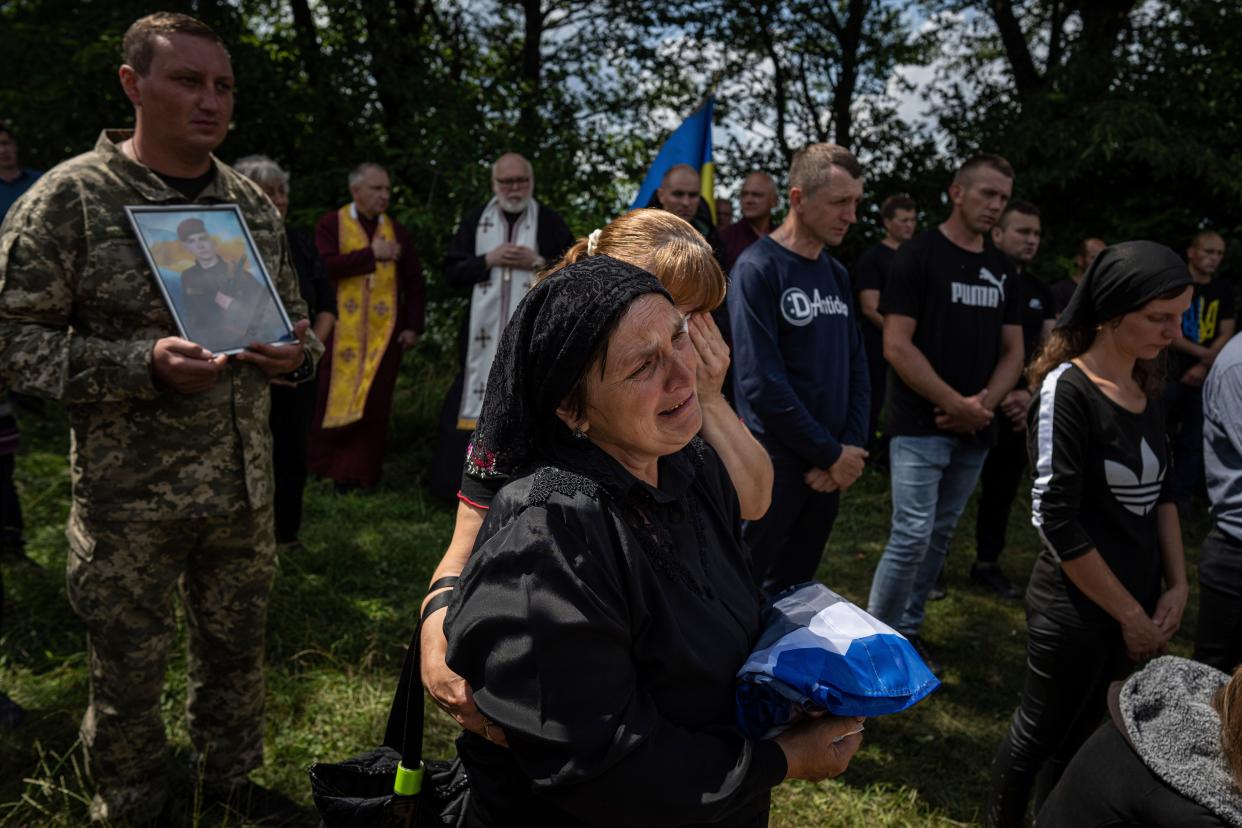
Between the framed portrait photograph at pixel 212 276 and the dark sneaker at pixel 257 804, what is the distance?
1.38 meters

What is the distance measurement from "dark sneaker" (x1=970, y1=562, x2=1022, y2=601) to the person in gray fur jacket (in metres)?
3.22

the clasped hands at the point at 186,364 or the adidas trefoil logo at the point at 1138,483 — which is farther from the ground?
the clasped hands at the point at 186,364

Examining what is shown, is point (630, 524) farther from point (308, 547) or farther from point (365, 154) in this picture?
point (365, 154)

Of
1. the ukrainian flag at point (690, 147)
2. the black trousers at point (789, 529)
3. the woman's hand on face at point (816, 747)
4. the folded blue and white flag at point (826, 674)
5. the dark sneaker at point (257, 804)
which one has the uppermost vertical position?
the ukrainian flag at point (690, 147)

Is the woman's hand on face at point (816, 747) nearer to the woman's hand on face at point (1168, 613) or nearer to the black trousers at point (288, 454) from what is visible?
the woman's hand on face at point (1168, 613)

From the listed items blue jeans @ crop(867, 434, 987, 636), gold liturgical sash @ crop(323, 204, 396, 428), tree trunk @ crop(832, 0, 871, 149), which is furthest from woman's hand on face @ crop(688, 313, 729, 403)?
tree trunk @ crop(832, 0, 871, 149)

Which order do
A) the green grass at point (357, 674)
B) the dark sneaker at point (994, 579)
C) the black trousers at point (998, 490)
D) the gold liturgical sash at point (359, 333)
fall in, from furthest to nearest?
the gold liturgical sash at point (359, 333) < the black trousers at point (998, 490) < the dark sneaker at point (994, 579) < the green grass at point (357, 674)

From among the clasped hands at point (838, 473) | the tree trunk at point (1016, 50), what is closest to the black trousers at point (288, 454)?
the clasped hands at point (838, 473)

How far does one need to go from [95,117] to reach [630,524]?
930 cm

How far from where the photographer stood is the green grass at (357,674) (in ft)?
9.93

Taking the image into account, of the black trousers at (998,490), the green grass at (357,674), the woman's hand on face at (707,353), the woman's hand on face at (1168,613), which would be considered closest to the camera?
the woman's hand on face at (707,353)

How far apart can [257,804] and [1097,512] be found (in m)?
2.67

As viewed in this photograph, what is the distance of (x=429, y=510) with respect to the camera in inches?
236

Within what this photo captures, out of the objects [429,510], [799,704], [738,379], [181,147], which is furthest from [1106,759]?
[429,510]
